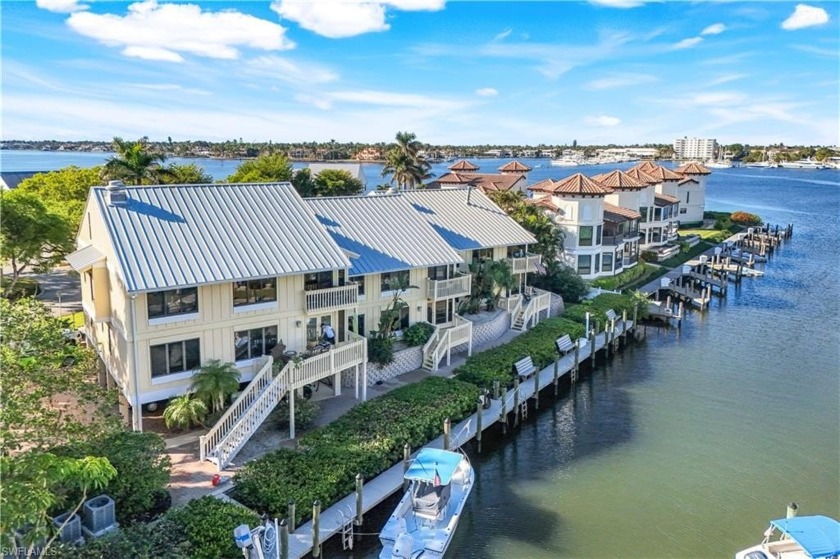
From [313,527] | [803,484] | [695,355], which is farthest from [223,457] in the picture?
[695,355]

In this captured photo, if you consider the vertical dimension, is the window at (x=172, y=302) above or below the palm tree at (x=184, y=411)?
above

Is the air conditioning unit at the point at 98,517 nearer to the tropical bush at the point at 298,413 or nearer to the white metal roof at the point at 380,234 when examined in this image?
the tropical bush at the point at 298,413

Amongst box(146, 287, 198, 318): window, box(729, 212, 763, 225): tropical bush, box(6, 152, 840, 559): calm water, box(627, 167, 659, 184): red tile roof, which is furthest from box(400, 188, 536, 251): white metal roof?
box(729, 212, 763, 225): tropical bush

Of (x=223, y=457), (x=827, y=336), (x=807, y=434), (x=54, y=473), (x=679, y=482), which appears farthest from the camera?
(x=827, y=336)

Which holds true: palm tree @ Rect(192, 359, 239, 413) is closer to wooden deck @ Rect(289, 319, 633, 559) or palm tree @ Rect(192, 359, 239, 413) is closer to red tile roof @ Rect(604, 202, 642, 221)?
wooden deck @ Rect(289, 319, 633, 559)

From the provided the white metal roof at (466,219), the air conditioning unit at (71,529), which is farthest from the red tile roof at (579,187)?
the air conditioning unit at (71,529)

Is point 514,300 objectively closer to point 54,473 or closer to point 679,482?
point 679,482
